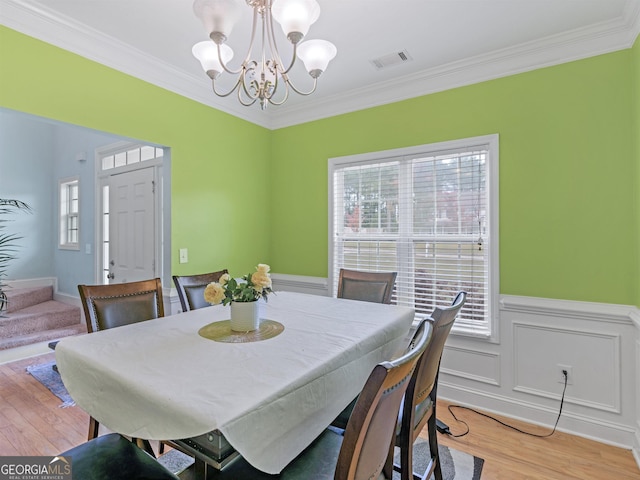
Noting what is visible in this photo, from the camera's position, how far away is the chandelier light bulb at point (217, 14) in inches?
56.7

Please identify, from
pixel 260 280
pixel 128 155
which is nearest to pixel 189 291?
pixel 260 280

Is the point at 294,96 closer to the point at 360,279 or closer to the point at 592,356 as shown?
the point at 360,279

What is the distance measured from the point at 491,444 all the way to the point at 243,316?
1918mm

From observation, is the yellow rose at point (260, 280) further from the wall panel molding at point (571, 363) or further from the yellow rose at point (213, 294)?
the wall panel molding at point (571, 363)

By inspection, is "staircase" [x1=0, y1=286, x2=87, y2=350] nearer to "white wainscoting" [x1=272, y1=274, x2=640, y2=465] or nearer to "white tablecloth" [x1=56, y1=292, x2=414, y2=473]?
"white tablecloth" [x1=56, y1=292, x2=414, y2=473]

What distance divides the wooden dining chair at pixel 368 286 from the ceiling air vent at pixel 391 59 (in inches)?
68.5

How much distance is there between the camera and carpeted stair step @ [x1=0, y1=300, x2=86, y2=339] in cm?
409

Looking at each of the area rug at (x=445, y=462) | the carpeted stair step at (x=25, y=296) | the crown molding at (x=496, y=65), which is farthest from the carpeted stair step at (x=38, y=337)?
the crown molding at (x=496, y=65)

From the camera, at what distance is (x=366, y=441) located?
0.93m

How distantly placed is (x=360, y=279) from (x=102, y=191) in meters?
3.85

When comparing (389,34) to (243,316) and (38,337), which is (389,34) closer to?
(243,316)

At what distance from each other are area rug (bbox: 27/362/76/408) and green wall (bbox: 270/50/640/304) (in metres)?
3.69

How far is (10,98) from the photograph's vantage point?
203 centimetres

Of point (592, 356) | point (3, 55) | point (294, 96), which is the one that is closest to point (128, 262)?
point (3, 55)
